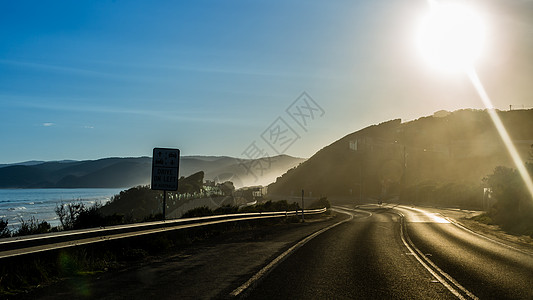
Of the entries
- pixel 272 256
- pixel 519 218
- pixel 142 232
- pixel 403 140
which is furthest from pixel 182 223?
pixel 403 140

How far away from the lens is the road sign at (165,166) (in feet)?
60.1

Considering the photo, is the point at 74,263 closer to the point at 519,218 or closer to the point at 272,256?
the point at 272,256

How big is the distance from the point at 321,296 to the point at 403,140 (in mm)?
186396

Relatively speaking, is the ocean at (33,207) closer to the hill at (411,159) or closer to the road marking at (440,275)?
the road marking at (440,275)

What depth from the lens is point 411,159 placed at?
516ft

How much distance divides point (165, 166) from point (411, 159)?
148444 millimetres

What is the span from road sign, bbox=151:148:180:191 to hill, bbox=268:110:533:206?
83.8m

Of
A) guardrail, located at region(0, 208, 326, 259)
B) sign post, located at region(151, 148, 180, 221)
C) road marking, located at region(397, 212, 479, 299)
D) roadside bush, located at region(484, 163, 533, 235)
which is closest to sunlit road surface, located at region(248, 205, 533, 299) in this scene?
road marking, located at region(397, 212, 479, 299)

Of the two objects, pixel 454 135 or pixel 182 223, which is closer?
pixel 182 223

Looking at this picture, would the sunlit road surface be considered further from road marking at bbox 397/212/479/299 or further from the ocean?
the ocean

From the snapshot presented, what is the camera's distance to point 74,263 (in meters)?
10.5

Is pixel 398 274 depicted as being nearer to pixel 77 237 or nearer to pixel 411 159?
pixel 77 237

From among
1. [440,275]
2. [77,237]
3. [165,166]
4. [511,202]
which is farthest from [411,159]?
[77,237]

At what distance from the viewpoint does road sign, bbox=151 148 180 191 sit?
18312mm
